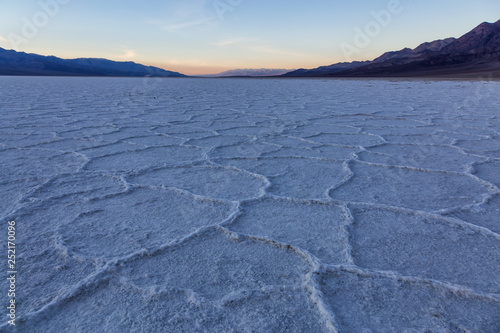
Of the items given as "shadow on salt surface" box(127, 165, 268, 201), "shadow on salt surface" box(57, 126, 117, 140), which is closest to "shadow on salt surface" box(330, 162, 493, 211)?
"shadow on salt surface" box(127, 165, 268, 201)

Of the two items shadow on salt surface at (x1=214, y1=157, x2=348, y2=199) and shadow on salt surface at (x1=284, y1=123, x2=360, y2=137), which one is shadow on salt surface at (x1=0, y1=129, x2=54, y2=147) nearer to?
shadow on salt surface at (x1=214, y1=157, x2=348, y2=199)

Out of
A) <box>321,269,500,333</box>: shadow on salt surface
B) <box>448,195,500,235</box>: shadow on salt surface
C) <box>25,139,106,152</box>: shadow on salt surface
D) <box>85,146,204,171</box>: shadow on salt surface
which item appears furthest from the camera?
<box>25,139,106,152</box>: shadow on salt surface

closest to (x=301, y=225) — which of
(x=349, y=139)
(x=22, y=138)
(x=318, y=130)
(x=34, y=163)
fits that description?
(x=34, y=163)

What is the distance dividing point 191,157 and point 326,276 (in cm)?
128

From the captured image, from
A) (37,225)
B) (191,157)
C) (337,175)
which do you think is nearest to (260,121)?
(191,157)

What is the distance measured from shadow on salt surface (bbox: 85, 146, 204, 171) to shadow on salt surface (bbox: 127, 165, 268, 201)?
14 centimetres

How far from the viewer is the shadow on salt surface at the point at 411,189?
130 cm

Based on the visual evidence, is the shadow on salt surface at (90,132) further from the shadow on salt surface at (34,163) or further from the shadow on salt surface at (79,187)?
the shadow on salt surface at (79,187)

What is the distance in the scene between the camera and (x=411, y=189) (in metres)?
1.43

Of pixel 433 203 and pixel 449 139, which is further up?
pixel 433 203

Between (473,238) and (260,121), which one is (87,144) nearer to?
(260,121)

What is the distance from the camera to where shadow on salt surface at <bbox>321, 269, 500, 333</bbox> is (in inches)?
26.2

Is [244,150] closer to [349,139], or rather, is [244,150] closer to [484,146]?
[349,139]

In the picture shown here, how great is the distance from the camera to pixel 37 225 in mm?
1082
